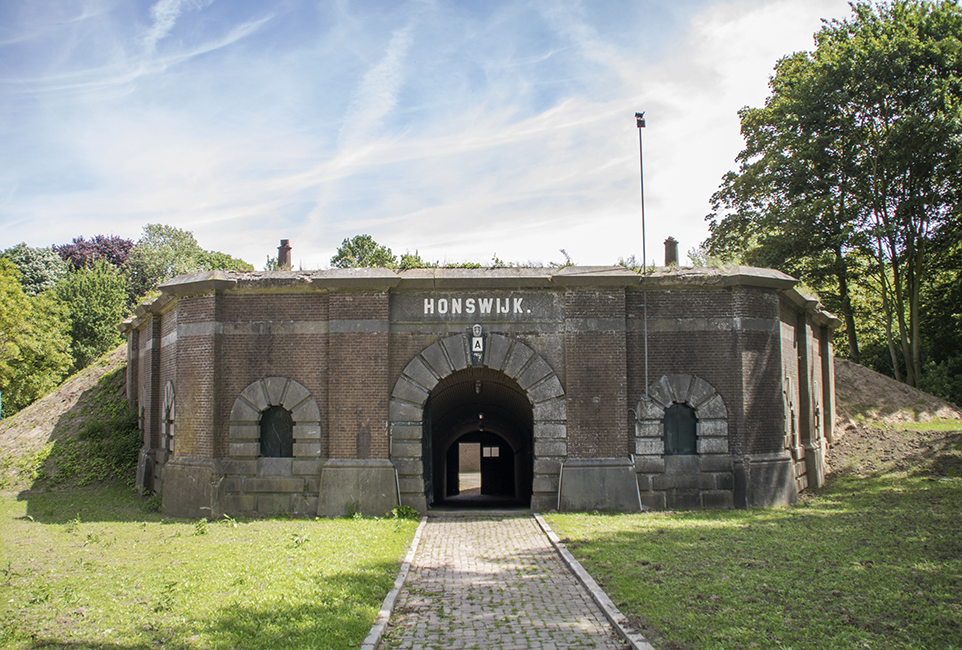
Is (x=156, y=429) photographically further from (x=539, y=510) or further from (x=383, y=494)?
(x=539, y=510)

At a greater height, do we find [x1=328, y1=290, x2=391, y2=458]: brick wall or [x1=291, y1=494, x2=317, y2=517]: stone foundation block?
[x1=328, y1=290, x2=391, y2=458]: brick wall

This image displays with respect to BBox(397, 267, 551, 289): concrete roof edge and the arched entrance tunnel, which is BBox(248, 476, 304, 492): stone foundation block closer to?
the arched entrance tunnel

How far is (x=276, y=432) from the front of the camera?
591 inches

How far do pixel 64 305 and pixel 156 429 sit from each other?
2495cm

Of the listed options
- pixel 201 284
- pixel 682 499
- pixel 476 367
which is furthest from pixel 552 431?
→ pixel 201 284

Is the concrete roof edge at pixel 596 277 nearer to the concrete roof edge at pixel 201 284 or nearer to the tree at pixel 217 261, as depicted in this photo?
the concrete roof edge at pixel 201 284

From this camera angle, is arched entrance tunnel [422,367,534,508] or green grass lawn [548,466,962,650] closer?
green grass lawn [548,466,962,650]

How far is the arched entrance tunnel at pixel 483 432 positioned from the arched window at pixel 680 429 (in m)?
3.23

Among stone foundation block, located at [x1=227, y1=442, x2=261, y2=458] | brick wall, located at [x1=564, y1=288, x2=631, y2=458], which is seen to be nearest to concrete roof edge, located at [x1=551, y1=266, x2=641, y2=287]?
brick wall, located at [x1=564, y1=288, x2=631, y2=458]

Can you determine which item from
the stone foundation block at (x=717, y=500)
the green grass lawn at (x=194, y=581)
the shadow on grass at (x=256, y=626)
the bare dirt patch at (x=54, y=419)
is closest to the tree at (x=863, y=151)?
the stone foundation block at (x=717, y=500)

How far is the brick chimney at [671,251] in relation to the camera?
16825 millimetres

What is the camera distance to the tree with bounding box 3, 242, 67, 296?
146 feet

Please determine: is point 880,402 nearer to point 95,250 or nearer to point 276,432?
point 276,432

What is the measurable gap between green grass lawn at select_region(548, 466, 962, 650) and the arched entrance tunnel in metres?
4.02
